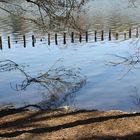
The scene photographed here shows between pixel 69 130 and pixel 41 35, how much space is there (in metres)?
40.3

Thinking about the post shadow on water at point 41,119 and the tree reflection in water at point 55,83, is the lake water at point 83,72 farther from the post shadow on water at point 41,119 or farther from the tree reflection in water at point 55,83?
the post shadow on water at point 41,119

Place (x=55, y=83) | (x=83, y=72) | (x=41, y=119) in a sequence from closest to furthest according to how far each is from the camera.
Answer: (x=41, y=119)
(x=55, y=83)
(x=83, y=72)

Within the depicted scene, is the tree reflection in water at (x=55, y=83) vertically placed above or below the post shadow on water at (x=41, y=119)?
below

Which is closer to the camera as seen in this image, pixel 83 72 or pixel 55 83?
pixel 55 83

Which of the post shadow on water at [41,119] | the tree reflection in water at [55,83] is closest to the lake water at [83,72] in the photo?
the tree reflection in water at [55,83]

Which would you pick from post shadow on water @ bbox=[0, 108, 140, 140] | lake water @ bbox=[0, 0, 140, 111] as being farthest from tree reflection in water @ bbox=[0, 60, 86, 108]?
post shadow on water @ bbox=[0, 108, 140, 140]

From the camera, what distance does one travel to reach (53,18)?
14.1 meters

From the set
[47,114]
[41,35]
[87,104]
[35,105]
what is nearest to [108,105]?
[87,104]

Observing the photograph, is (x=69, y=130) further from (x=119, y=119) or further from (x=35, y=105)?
(x=35, y=105)

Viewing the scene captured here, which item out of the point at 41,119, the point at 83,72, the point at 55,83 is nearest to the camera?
the point at 41,119

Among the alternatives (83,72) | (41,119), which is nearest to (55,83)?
(83,72)

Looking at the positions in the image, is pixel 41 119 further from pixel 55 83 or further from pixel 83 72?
pixel 83 72

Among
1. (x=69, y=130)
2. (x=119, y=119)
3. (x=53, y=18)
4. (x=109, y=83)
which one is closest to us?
(x=69, y=130)

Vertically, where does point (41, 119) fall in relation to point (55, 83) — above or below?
above
